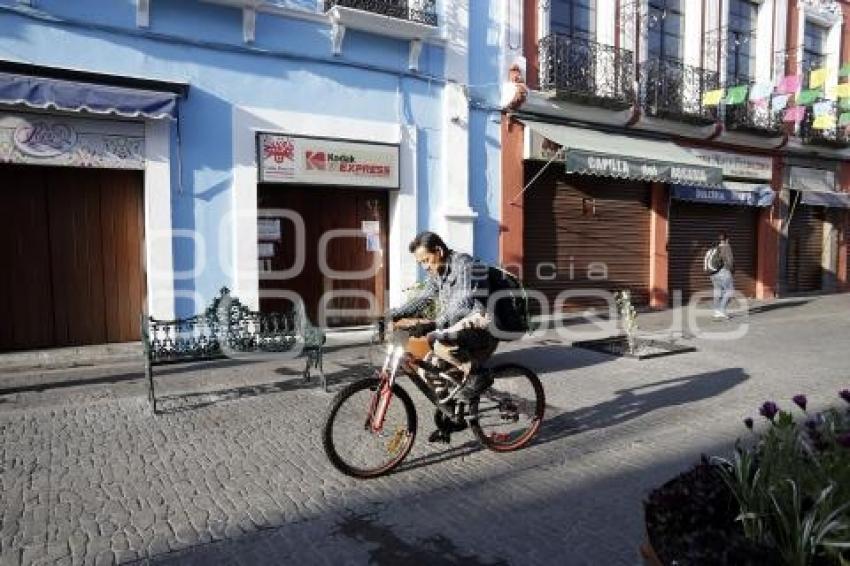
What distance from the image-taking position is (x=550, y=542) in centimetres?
364

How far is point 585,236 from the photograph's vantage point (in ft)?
44.1

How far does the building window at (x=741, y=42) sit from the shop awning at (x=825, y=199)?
3388 millimetres

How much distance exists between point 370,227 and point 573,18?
602 cm

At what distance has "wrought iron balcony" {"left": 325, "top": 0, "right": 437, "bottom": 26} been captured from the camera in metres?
9.91

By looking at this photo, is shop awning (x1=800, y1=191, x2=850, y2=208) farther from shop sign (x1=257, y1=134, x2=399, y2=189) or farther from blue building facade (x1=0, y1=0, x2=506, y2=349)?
shop sign (x1=257, y1=134, x2=399, y2=189)

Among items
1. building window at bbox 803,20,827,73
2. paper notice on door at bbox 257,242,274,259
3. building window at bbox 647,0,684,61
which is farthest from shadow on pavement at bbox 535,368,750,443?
building window at bbox 803,20,827,73

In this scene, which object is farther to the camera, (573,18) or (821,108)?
(821,108)

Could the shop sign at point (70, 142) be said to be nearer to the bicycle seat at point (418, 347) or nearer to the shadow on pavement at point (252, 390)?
the shadow on pavement at point (252, 390)

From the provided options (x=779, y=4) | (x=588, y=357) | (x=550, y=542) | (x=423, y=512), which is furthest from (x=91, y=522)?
(x=779, y=4)

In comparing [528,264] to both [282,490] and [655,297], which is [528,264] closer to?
[655,297]

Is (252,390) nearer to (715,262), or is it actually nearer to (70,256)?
(70,256)

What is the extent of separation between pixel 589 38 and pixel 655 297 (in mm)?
5522

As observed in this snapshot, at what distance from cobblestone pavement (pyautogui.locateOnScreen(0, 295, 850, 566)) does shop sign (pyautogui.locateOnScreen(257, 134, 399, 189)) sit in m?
3.12

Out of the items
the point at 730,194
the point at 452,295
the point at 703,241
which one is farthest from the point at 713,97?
the point at 452,295
